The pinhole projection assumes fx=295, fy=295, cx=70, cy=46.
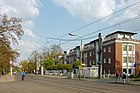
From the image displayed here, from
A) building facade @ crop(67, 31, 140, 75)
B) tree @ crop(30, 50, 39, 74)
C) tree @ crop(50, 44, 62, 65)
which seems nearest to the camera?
building facade @ crop(67, 31, 140, 75)

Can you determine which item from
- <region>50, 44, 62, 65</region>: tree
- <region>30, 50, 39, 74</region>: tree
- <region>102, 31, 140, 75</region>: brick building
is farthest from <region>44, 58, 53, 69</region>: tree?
<region>102, 31, 140, 75</region>: brick building

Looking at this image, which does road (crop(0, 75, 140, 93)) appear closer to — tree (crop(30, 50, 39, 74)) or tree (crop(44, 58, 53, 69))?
tree (crop(44, 58, 53, 69))

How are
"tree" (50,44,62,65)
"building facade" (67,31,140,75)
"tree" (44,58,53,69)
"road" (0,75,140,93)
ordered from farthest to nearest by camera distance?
"tree" (50,44,62,65) → "tree" (44,58,53,69) → "building facade" (67,31,140,75) → "road" (0,75,140,93)

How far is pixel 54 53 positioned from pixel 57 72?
16959 mm

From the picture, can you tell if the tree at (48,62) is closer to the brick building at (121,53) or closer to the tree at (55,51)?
the tree at (55,51)

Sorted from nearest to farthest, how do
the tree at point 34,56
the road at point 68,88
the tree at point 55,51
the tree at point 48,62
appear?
1. the road at point 68,88
2. the tree at point 48,62
3. the tree at point 55,51
4. the tree at point 34,56

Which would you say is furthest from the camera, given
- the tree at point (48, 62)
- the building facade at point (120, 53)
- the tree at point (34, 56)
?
the tree at point (34, 56)

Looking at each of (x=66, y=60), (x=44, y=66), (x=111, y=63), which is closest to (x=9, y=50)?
(x=111, y=63)

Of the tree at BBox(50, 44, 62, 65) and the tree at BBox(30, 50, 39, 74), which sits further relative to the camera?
the tree at BBox(30, 50, 39, 74)

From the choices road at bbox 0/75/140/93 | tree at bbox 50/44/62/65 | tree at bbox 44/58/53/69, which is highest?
tree at bbox 50/44/62/65

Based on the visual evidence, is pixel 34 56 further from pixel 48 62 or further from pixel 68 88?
pixel 68 88

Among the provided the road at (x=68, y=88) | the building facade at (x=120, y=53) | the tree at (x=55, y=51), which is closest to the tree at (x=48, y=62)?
the tree at (x=55, y=51)

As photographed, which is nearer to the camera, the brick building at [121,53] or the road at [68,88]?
the road at [68,88]

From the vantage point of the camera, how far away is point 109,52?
81.9m
